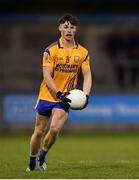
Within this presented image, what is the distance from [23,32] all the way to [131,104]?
5.79 m

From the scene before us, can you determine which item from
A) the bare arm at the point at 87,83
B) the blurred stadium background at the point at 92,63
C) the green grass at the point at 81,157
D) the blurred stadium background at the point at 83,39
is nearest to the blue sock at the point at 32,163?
the green grass at the point at 81,157

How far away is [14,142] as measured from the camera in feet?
73.9

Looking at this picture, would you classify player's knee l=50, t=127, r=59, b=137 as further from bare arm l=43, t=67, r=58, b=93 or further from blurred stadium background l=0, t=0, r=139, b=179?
blurred stadium background l=0, t=0, r=139, b=179

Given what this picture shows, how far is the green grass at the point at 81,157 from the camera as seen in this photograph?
1246cm

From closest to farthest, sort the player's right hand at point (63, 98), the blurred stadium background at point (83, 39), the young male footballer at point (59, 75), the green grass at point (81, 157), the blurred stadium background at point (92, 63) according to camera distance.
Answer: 1. the green grass at point (81, 157)
2. the player's right hand at point (63, 98)
3. the young male footballer at point (59, 75)
4. the blurred stadium background at point (92, 63)
5. the blurred stadium background at point (83, 39)

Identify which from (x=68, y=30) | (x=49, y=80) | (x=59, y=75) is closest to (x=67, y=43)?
(x=68, y=30)

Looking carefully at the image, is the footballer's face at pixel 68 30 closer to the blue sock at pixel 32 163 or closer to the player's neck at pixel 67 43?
the player's neck at pixel 67 43

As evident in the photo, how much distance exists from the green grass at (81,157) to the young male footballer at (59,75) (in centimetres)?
71

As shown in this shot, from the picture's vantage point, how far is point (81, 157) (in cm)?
1747

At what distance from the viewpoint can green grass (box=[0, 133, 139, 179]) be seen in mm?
12461

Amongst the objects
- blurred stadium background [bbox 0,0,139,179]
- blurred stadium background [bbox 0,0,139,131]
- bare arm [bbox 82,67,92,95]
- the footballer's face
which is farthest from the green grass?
blurred stadium background [bbox 0,0,139,131]

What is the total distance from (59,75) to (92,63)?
16702 millimetres

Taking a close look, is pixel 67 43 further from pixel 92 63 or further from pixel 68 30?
pixel 92 63

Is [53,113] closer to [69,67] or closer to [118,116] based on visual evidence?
[69,67]
